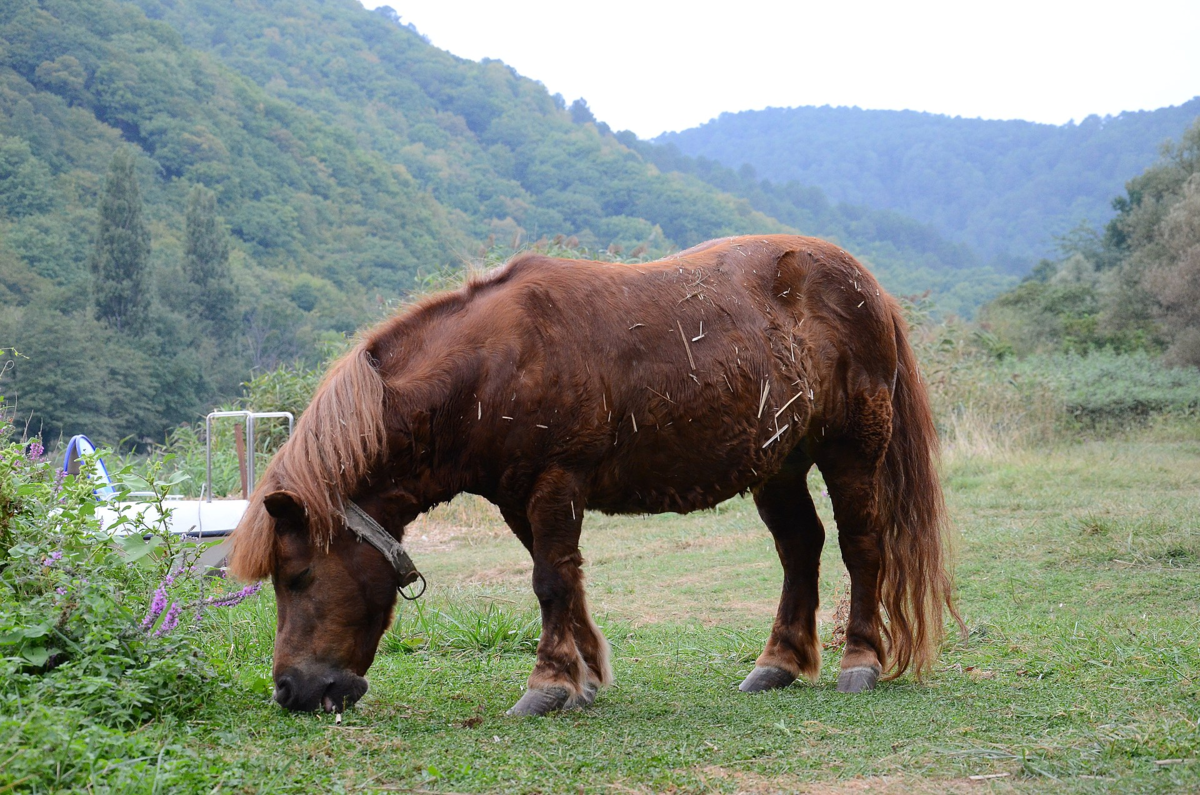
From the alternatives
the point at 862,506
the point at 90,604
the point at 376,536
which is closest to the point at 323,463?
the point at 376,536

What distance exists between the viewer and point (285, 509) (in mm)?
3240

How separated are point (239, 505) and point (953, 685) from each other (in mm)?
5322

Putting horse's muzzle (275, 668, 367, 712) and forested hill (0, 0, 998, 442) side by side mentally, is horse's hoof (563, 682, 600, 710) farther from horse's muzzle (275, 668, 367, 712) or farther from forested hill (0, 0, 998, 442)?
forested hill (0, 0, 998, 442)

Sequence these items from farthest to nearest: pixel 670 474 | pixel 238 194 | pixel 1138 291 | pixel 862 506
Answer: pixel 238 194
pixel 1138 291
pixel 862 506
pixel 670 474

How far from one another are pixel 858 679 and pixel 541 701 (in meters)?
1.48

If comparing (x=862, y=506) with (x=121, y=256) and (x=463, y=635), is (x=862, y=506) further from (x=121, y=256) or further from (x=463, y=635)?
(x=121, y=256)

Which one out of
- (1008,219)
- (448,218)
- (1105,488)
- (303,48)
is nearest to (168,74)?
(448,218)

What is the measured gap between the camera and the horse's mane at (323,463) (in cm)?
327

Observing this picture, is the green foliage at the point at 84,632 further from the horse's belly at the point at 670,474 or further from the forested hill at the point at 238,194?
the forested hill at the point at 238,194

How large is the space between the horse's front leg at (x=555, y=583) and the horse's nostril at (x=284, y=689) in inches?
30.6

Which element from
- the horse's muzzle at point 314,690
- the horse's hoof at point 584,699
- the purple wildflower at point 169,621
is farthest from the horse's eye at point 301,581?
the horse's hoof at point 584,699

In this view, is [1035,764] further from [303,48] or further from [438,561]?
[303,48]

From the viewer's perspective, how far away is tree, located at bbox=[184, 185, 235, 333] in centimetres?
2907

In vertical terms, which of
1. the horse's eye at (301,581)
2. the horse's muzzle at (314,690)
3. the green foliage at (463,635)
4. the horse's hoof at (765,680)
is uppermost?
the horse's eye at (301,581)
